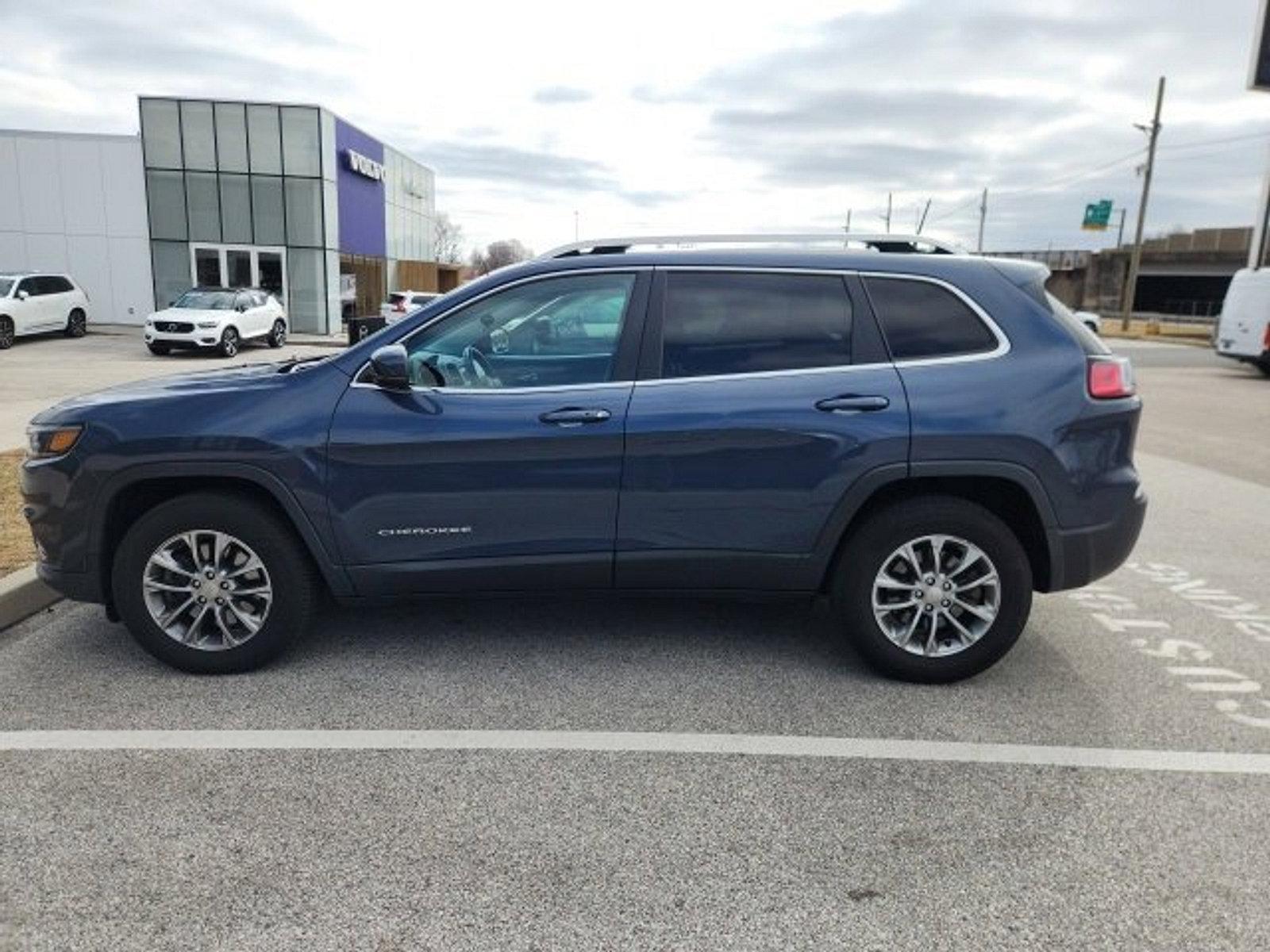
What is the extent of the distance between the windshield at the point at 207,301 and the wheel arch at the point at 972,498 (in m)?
21.7

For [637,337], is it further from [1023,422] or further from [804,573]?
[1023,422]

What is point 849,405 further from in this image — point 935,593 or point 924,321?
point 935,593

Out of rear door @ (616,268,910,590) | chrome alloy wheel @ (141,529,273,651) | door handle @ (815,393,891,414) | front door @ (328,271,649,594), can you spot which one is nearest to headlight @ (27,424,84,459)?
chrome alloy wheel @ (141,529,273,651)

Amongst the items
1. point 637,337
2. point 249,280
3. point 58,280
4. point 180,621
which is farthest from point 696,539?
point 249,280

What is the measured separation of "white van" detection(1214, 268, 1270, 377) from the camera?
20641mm

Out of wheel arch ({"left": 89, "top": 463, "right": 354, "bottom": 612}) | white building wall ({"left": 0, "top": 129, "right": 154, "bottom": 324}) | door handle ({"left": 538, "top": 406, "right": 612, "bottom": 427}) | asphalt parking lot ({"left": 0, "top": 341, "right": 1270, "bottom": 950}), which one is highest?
white building wall ({"left": 0, "top": 129, "right": 154, "bottom": 324})

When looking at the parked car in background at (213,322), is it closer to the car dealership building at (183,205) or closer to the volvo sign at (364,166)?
the car dealership building at (183,205)

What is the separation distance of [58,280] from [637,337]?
86.4 ft

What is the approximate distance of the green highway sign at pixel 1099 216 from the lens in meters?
58.9

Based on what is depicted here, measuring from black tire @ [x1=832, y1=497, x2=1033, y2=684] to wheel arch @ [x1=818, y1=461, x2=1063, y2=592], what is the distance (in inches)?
2.2

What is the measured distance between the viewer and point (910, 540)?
385 centimetres

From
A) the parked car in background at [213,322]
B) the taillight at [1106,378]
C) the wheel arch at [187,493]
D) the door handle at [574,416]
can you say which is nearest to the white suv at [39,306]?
the parked car in background at [213,322]

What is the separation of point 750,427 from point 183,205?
31.0 metres

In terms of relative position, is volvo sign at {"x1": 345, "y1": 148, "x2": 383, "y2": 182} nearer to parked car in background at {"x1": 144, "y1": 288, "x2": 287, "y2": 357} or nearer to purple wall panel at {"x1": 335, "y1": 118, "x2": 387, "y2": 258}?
purple wall panel at {"x1": 335, "y1": 118, "x2": 387, "y2": 258}
